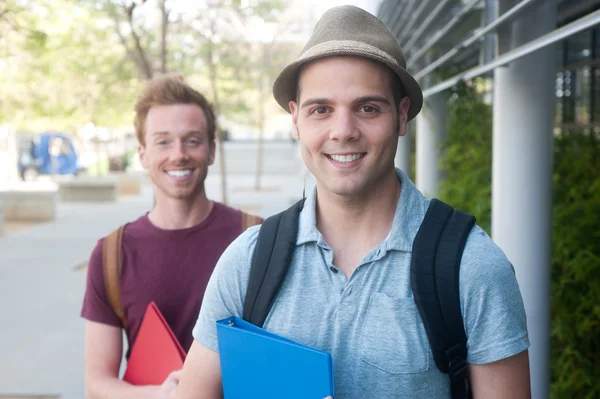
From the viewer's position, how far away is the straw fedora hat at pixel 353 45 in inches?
67.2

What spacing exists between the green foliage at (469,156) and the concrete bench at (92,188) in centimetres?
1496

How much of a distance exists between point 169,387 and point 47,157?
32284mm

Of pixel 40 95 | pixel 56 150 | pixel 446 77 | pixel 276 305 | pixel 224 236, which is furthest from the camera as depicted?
pixel 56 150

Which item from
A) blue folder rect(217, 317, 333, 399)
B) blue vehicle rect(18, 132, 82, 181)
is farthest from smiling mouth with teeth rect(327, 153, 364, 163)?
blue vehicle rect(18, 132, 82, 181)

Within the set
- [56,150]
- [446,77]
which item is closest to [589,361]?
[446,77]

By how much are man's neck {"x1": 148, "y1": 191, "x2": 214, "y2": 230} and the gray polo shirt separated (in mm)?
1064

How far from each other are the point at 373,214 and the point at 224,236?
1118 millimetres

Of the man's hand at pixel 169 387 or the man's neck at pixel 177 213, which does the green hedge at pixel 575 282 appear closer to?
the man's neck at pixel 177 213

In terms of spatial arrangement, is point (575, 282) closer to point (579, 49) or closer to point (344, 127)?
point (344, 127)

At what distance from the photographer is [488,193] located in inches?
220

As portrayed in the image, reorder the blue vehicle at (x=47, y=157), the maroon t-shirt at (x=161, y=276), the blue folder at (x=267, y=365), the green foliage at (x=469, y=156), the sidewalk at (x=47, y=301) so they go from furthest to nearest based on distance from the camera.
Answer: the blue vehicle at (x=47, y=157) < the sidewalk at (x=47, y=301) < the green foliage at (x=469, y=156) < the maroon t-shirt at (x=161, y=276) < the blue folder at (x=267, y=365)

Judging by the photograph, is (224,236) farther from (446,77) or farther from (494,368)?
(446,77)

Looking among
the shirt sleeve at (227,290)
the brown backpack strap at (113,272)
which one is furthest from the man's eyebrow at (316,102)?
the brown backpack strap at (113,272)

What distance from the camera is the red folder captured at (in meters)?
2.38
